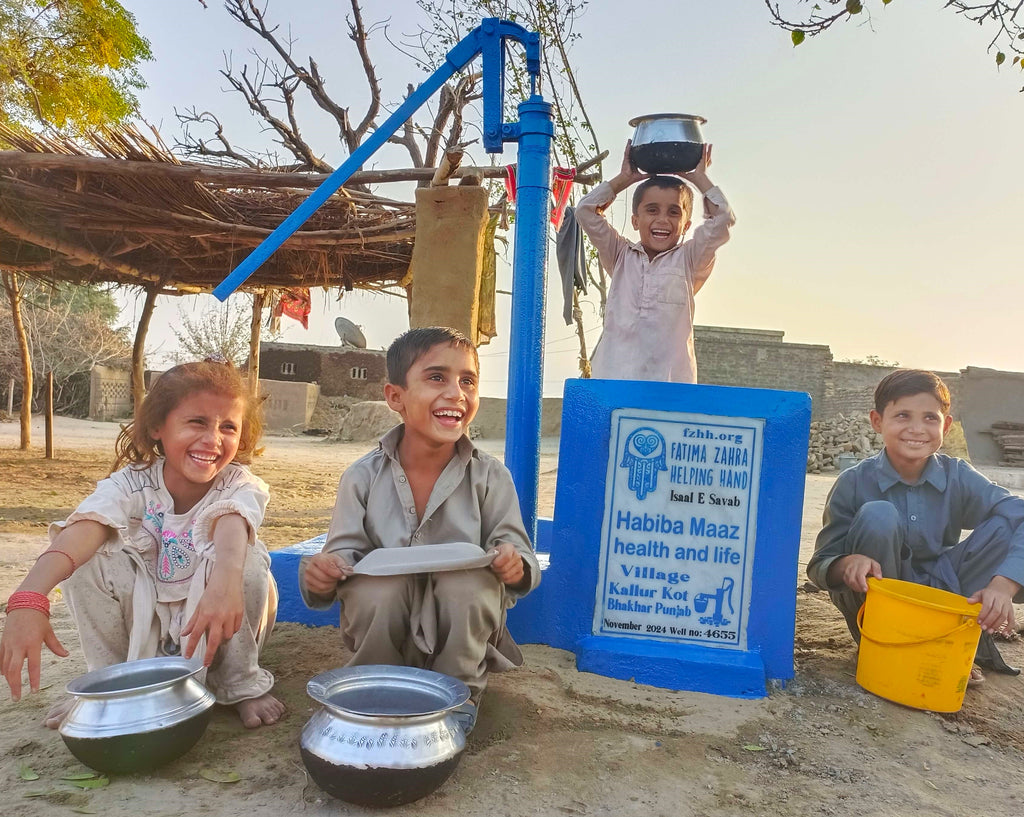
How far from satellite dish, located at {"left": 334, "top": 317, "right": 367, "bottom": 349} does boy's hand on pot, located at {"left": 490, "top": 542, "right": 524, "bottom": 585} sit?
20.3m

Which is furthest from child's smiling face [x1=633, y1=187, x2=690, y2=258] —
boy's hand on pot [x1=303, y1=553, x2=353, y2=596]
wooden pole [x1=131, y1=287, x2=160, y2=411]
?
wooden pole [x1=131, y1=287, x2=160, y2=411]

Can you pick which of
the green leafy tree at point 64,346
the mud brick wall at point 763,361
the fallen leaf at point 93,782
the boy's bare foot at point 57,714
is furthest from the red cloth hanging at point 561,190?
the green leafy tree at point 64,346

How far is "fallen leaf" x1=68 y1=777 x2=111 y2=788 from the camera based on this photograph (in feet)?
5.14

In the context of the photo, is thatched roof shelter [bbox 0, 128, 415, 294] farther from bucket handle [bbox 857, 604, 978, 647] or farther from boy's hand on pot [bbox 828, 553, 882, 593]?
bucket handle [bbox 857, 604, 978, 647]

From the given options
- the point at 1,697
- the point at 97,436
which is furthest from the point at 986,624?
the point at 97,436

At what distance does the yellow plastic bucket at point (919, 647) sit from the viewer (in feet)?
7.12

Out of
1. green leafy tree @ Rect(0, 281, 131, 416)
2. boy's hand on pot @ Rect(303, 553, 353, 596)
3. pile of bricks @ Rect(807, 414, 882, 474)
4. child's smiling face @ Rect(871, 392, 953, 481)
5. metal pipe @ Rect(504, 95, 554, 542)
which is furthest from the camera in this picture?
green leafy tree @ Rect(0, 281, 131, 416)

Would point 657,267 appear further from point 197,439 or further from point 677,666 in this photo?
point 197,439

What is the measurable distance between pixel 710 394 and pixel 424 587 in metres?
1.13

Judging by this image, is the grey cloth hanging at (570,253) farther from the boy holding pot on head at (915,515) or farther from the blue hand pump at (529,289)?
the boy holding pot on head at (915,515)

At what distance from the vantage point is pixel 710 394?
8.00 feet

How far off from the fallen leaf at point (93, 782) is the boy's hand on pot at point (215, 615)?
11.2 inches

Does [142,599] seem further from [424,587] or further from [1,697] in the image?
[424,587]

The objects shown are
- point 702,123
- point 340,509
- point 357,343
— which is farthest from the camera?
point 357,343
